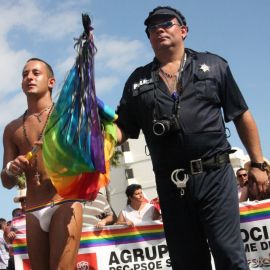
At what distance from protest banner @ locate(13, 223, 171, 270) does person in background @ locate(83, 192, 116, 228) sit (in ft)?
0.35

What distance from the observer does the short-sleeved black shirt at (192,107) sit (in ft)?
11.8

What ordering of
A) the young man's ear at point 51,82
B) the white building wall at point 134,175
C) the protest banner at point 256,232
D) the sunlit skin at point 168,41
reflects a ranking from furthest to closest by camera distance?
the white building wall at point 134,175 < the protest banner at point 256,232 < the young man's ear at point 51,82 < the sunlit skin at point 168,41

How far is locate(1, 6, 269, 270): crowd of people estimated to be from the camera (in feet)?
11.5

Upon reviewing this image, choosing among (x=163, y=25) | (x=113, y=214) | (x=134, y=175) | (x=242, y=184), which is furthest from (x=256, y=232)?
(x=134, y=175)

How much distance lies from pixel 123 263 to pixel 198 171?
14.4ft

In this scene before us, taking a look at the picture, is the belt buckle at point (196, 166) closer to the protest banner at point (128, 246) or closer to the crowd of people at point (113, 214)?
the crowd of people at point (113, 214)

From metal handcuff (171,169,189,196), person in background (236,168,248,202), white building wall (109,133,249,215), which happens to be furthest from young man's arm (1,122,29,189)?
white building wall (109,133,249,215)

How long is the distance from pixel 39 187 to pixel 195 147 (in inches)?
53.5

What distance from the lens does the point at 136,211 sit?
8.16 meters

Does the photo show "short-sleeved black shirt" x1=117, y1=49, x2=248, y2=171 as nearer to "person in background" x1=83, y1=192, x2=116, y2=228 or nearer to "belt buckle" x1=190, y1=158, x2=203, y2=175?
"belt buckle" x1=190, y1=158, x2=203, y2=175

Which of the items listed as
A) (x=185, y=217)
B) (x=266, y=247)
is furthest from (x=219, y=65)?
(x=266, y=247)

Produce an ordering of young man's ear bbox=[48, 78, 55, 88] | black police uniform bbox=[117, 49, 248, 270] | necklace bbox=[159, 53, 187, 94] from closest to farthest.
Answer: black police uniform bbox=[117, 49, 248, 270] < necklace bbox=[159, 53, 187, 94] < young man's ear bbox=[48, 78, 55, 88]

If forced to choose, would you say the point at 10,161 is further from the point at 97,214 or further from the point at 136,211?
the point at 136,211

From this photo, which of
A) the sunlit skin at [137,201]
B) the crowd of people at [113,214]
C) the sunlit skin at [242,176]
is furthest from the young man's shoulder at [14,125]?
the sunlit skin at [242,176]
